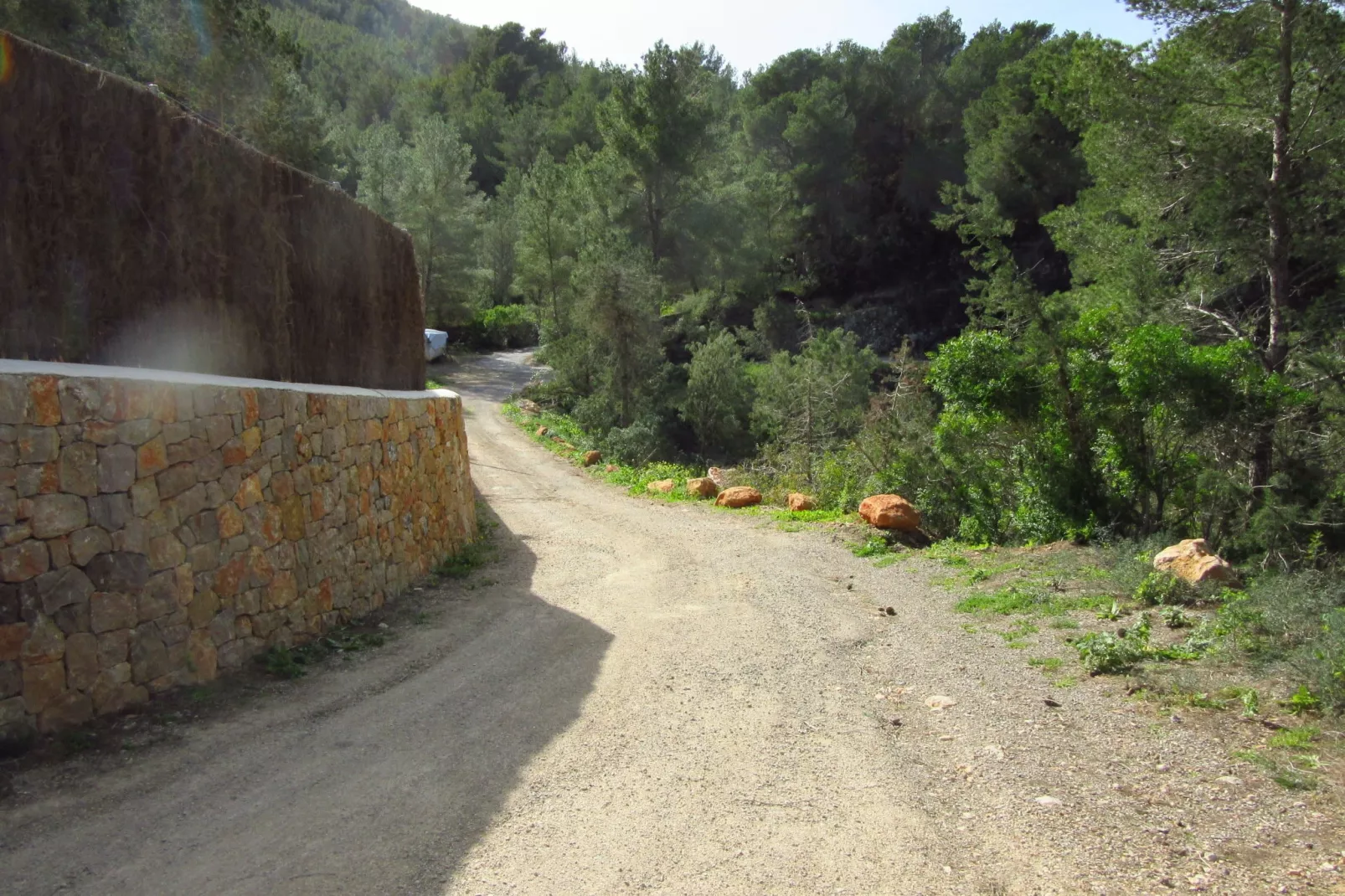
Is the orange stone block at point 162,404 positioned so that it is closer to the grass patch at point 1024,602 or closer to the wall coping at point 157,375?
the wall coping at point 157,375

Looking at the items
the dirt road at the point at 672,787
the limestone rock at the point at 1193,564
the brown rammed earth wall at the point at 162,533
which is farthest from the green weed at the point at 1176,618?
the brown rammed earth wall at the point at 162,533

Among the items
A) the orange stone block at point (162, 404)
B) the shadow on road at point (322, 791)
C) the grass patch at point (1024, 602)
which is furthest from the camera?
the grass patch at point (1024, 602)

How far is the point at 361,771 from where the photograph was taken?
5.22 metres

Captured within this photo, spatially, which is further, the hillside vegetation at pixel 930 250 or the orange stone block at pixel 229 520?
the hillside vegetation at pixel 930 250

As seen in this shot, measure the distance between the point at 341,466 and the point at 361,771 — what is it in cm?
357

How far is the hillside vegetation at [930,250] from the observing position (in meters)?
10.5

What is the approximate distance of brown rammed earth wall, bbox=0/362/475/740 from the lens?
498cm

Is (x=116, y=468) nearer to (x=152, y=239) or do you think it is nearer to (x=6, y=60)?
(x=152, y=239)

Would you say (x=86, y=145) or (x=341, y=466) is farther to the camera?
(x=341, y=466)

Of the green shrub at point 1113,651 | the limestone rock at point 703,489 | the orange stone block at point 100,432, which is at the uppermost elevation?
the orange stone block at point 100,432

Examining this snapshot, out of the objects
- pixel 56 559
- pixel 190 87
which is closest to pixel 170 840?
Answer: pixel 56 559

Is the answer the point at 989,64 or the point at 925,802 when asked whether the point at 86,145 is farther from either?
the point at 989,64

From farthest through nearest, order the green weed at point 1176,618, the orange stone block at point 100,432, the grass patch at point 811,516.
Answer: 1. the grass patch at point 811,516
2. the green weed at point 1176,618
3. the orange stone block at point 100,432

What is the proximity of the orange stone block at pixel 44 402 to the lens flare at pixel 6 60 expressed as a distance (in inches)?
73.3
